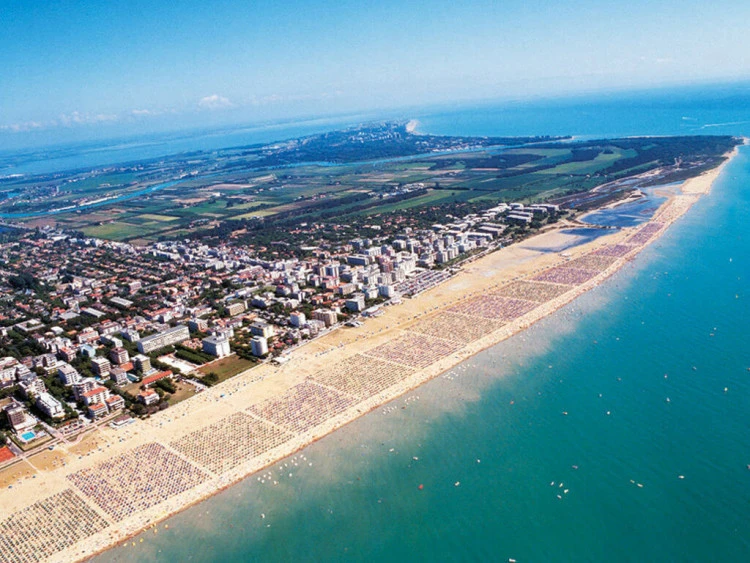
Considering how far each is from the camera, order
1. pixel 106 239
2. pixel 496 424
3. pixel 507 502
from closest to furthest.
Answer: pixel 507 502, pixel 496 424, pixel 106 239

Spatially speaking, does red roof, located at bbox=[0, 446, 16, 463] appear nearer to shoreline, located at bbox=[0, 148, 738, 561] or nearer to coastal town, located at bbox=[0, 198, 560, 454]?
coastal town, located at bbox=[0, 198, 560, 454]

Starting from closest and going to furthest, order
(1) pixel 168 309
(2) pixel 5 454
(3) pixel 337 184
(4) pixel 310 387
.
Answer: (2) pixel 5 454
(4) pixel 310 387
(1) pixel 168 309
(3) pixel 337 184

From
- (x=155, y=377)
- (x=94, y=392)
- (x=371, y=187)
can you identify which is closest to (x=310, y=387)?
(x=155, y=377)

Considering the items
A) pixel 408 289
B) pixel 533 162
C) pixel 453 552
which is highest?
pixel 533 162

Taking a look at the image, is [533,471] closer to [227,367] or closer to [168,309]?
[227,367]

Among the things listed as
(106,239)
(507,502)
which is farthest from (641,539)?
(106,239)

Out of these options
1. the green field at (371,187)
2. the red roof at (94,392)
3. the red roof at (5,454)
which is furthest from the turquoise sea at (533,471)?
the green field at (371,187)

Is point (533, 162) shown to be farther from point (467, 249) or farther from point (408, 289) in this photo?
point (408, 289)
